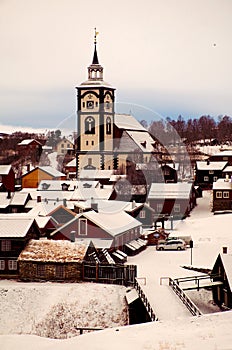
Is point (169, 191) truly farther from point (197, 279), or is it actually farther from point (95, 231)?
point (197, 279)

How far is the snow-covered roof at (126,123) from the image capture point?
1519 inches

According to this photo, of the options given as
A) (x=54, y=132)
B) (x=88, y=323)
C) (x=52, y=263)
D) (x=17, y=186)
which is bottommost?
(x=88, y=323)

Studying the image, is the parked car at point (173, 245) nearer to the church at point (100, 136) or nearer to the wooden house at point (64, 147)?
the church at point (100, 136)

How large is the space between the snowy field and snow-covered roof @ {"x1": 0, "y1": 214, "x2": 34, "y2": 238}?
5.50 ft

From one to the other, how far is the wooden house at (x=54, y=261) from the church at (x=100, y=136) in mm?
20095

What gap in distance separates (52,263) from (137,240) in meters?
5.75

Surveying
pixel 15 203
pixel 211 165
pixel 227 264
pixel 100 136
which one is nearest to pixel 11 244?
pixel 227 264

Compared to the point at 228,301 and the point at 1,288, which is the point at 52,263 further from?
the point at 228,301

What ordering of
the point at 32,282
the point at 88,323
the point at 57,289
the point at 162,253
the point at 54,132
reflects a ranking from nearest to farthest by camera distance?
the point at 88,323 → the point at 57,289 → the point at 32,282 → the point at 162,253 → the point at 54,132

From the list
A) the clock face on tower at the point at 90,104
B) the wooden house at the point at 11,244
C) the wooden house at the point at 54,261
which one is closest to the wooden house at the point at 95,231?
the wooden house at the point at 54,261

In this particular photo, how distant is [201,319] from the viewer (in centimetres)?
1038

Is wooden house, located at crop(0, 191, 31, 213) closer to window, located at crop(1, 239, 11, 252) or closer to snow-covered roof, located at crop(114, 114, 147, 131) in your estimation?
window, located at crop(1, 239, 11, 252)

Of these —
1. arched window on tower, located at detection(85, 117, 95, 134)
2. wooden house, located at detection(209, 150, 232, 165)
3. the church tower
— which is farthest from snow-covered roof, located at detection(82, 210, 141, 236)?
wooden house, located at detection(209, 150, 232, 165)

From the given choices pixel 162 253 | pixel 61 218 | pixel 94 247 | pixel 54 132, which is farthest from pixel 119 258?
pixel 54 132
